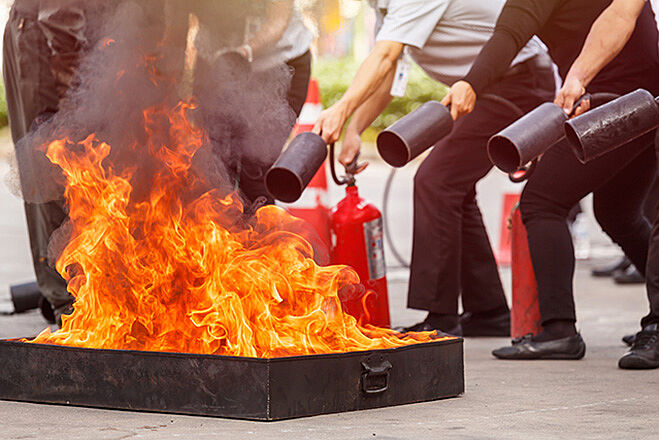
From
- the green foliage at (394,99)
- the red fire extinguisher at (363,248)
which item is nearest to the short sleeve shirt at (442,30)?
the red fire extinguisher at (363,248)

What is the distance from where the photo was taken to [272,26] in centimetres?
519

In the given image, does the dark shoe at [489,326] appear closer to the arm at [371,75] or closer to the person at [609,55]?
the person at [609,55]

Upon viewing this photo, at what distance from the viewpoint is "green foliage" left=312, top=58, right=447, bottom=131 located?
2033cm

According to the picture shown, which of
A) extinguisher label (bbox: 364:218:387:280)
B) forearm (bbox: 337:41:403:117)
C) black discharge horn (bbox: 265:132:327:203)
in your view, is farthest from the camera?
extinguisher label (bbox: 364:218:387:280)

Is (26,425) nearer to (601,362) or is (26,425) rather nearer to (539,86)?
(601,362)

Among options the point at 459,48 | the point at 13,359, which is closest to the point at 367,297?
the point at 459,48

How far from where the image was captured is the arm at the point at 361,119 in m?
5.00

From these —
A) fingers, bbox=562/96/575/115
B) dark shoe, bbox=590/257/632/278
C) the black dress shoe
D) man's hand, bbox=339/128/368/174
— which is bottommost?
dark shoe, bbox=590/257/632/278

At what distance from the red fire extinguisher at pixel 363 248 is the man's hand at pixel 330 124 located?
57cm

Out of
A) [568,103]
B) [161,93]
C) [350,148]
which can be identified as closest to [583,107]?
[568,103]

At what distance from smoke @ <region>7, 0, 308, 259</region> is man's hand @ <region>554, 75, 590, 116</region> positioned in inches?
50.2

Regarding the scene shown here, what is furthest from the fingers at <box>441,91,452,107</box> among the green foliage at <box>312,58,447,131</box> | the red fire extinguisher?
the green foliage at <box>312,58,447,131</box>

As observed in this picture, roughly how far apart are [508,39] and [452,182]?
87cm

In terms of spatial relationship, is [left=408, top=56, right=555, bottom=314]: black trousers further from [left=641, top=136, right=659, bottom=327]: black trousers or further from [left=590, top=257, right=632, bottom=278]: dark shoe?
[left=590, top=257, right=632, bottom=278]: dark shoe
